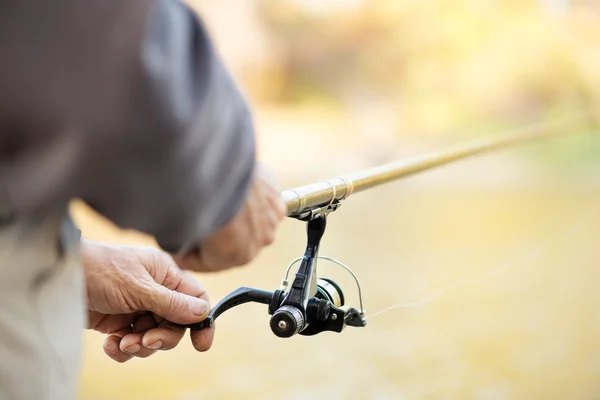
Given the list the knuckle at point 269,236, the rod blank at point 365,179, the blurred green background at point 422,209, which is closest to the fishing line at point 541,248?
the blurred green background at point 422,209

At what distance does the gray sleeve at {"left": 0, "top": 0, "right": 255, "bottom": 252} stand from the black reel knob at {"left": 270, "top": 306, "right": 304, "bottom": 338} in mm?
350

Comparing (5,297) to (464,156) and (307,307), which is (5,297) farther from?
(464,156)

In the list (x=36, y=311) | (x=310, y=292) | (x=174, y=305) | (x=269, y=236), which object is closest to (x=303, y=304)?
(x=310, y=292)

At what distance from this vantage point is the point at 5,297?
0.45 m

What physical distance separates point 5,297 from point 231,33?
8066mm

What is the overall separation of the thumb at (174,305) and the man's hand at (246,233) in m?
0.22

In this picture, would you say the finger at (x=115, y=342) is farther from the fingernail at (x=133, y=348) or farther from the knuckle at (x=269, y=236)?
the knuckle at (x=269, y=236)

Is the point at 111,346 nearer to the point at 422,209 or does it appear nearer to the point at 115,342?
the point at 115,342

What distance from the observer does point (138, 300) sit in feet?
2.52

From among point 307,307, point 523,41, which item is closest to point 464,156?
point 307,307


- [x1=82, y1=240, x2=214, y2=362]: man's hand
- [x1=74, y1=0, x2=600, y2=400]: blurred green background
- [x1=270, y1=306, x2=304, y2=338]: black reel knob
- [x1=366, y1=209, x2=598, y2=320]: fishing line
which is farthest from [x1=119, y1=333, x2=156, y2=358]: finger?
[x1=366, y1=209, x2=598, y2=320]: fishing line

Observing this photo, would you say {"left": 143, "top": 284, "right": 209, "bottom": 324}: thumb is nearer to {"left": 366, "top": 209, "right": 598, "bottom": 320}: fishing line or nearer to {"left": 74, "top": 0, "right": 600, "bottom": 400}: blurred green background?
{"left": 74, "top": 0, "right": 600, "bottom": 400}: blurred green background

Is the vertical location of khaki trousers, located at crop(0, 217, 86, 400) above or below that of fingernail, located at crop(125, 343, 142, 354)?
above

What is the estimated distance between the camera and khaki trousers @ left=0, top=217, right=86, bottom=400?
447 mm
